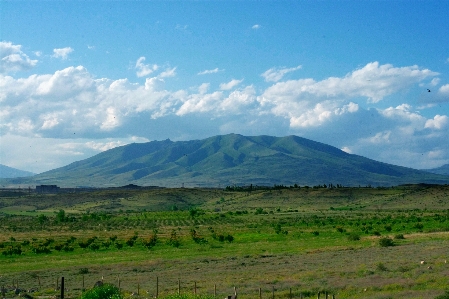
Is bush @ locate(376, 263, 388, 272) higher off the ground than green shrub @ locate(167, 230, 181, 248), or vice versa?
bush @ locate(376, 263, 388, 272)

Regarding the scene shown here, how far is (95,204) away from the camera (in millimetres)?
171250

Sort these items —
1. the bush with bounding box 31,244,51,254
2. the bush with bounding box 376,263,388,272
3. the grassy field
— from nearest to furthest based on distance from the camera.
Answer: the grassy field
the bush with bounding box 376,263,388,272
the bush with bounding box 31,244,51,254

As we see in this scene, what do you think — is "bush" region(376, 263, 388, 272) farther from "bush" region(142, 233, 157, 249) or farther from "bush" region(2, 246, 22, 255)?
"bush" region(2, 246, 22, 255)

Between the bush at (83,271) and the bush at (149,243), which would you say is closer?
the bush at (83,271)

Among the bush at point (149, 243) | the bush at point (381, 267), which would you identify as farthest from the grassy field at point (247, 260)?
the bush at point (149, 243)

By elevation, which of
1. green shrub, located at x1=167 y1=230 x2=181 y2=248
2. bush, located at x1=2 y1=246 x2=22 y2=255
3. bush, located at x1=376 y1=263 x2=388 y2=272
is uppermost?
bush, located at x1=376 y1=263 x2=388 y2=272

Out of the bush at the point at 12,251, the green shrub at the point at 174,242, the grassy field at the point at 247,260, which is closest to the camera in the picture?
the grassy field at the point at 247,260

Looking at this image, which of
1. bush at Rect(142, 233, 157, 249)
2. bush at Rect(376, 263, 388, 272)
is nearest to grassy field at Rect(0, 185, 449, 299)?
bush at Rect(376, 263, 388, 272)

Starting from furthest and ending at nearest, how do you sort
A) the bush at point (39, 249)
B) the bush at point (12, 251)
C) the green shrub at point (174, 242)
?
1. the green shrub at point (174, 242)
2. the bush at point (39, 249)
3. the bush at point (12, 251)

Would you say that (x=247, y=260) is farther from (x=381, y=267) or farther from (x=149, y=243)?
(x=149, y=243)

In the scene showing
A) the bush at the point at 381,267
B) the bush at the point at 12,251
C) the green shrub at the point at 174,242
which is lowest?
the bush at the point at 12,251

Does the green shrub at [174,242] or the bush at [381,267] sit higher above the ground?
the bush at [381,267]

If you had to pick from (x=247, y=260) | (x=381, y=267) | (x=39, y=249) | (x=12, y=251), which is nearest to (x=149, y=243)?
(x=39, y=249)

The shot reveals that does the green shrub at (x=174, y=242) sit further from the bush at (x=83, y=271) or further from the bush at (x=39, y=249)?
the bush at (x=83, y=271)
